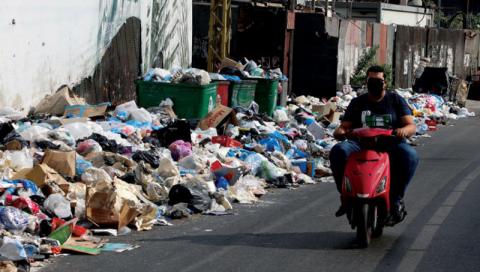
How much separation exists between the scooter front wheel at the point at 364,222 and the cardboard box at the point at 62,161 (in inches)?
167

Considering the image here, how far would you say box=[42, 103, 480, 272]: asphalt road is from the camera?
29.1 feet

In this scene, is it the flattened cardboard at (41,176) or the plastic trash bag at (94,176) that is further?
the plastic trash bag at (94,176)

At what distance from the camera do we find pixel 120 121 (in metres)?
18.2

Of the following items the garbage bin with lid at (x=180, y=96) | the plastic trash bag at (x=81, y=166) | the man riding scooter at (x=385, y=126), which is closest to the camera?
the man riding scooter at (x=385, y=126)

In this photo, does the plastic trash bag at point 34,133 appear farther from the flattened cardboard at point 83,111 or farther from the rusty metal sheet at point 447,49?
the rusty metal sheet at point 447,49

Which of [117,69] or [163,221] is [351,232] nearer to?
[163,221]

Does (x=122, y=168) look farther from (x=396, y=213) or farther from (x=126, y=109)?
(x=126, y=109)

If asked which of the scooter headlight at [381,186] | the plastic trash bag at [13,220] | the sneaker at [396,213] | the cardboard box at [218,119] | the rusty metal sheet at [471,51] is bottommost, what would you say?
the rusty metal sheet at [471,51]

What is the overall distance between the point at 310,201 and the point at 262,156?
304cm

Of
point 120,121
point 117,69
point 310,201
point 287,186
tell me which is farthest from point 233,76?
point 310,201

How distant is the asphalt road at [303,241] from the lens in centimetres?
888

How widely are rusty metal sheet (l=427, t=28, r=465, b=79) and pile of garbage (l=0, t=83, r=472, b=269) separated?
2752 centimetres

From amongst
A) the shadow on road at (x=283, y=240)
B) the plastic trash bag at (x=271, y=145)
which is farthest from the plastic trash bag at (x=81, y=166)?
the plastic trash bag at (x=271, y=145)

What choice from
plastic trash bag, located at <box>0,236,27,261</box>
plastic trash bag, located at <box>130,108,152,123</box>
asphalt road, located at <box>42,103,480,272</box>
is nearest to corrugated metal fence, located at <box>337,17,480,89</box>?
plastic trash bag, located at <box>130,108,152,123</box>
